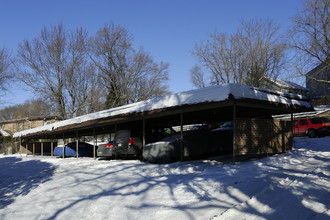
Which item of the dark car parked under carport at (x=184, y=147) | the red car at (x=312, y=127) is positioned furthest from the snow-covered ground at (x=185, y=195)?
the red car at (x=312, y=127)

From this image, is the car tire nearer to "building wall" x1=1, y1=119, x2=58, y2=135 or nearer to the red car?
the red car

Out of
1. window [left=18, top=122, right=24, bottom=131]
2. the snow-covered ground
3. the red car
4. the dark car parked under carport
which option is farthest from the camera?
window [left=18, top=122, right=24, bottom=131]

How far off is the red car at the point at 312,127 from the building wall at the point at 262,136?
10299 millimetres

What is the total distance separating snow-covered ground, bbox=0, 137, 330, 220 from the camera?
5043 millimetres

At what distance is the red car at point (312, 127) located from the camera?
69.3 ft

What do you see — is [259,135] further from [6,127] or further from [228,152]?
[6,127]

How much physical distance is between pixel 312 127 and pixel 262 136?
13.0 metres

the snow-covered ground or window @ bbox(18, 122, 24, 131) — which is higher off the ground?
window @ bbox(18, 122, 24, 131)

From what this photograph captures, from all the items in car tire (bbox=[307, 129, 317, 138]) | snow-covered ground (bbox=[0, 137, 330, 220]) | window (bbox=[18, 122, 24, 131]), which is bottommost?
snow-covered ground (bbox=[0, 137, 330, 220])

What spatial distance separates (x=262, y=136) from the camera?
11.0 metres

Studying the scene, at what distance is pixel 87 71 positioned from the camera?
38.1 metres

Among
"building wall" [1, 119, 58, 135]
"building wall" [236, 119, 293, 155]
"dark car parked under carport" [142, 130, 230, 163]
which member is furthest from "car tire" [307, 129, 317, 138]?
"building wall" [1, 119, 58, 135]

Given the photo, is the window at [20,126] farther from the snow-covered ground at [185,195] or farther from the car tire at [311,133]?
the car tire at [311,133]

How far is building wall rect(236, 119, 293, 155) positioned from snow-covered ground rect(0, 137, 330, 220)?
1.06 m
